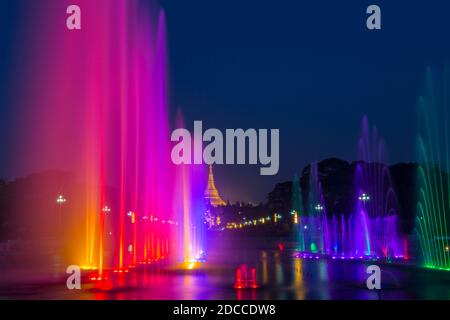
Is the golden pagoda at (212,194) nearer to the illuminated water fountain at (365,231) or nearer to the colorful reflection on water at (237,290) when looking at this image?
the illuminated water fountain at (365,231)

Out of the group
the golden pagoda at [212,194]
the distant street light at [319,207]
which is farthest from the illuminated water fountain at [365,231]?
the golden pagoda at [212,194]

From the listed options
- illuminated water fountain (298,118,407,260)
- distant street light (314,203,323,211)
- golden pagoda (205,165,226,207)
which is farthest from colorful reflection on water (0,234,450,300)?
golden pagoda (205,165,226,207)

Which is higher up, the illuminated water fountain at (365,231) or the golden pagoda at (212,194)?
the golden pagoda at (212,194)

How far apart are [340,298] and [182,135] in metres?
24.7

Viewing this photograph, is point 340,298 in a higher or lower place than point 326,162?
lower

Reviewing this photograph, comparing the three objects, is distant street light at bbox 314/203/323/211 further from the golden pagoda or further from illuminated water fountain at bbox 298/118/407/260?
the golden pagoda

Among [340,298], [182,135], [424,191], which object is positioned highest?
[182,135]

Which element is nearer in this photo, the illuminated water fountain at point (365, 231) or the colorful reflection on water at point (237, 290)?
the colorful reflection on water at point (237, 290)

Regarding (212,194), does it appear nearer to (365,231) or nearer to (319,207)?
(319,207)

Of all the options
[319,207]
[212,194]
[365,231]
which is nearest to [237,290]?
[365,231]
